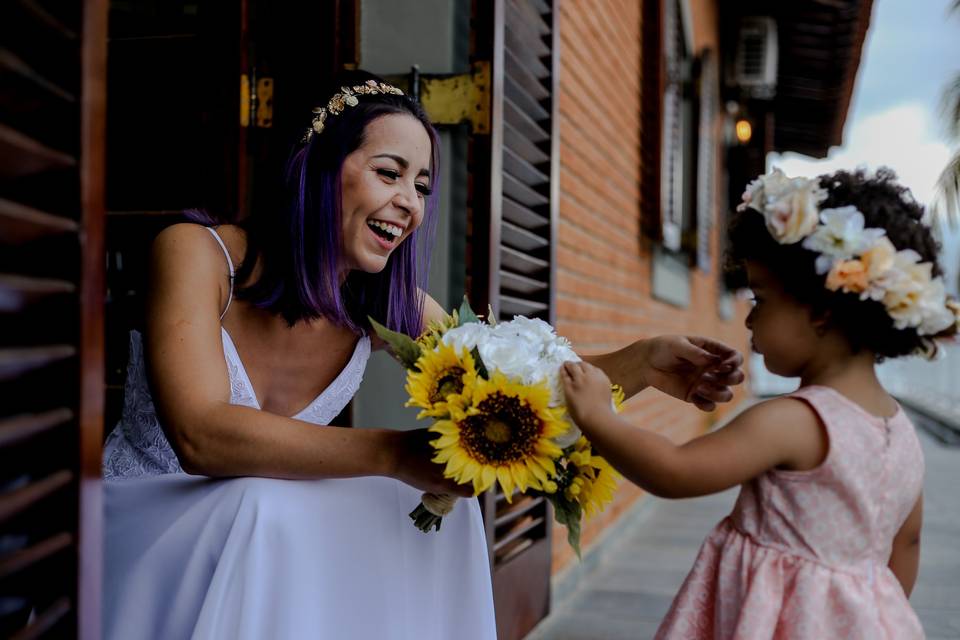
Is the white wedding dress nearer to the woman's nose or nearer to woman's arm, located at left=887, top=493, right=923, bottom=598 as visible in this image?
the woman's nose

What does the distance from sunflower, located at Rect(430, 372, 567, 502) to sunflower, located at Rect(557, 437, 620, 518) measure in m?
0.15

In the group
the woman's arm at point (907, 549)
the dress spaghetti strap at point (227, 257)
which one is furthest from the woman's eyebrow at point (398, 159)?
the woman's arm at point (907, 549)

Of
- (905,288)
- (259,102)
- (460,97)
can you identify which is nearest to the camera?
(905,288)

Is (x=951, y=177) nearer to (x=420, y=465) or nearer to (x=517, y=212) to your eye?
(x=517, y=212)

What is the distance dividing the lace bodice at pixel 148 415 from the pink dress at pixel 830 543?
1.00 m

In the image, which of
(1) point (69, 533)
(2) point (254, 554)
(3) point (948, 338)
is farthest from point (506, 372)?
(3) point (948, 338)

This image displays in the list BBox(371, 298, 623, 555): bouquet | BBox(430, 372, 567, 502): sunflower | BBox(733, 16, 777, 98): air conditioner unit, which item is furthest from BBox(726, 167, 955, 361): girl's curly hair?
BBox(733, 16, 777, 98): air conditioner unit

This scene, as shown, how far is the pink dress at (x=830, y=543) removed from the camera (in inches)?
63.0

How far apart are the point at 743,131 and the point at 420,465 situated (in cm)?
1180

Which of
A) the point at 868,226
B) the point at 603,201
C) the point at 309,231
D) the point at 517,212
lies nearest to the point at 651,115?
the point at 603,201

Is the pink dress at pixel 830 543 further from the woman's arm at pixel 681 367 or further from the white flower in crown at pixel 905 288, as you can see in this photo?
the woman's arm at pixel 681 367

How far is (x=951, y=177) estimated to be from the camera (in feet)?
28.2

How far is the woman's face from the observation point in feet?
Result: 6.68

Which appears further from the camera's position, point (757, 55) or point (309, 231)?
point (757, 55)
